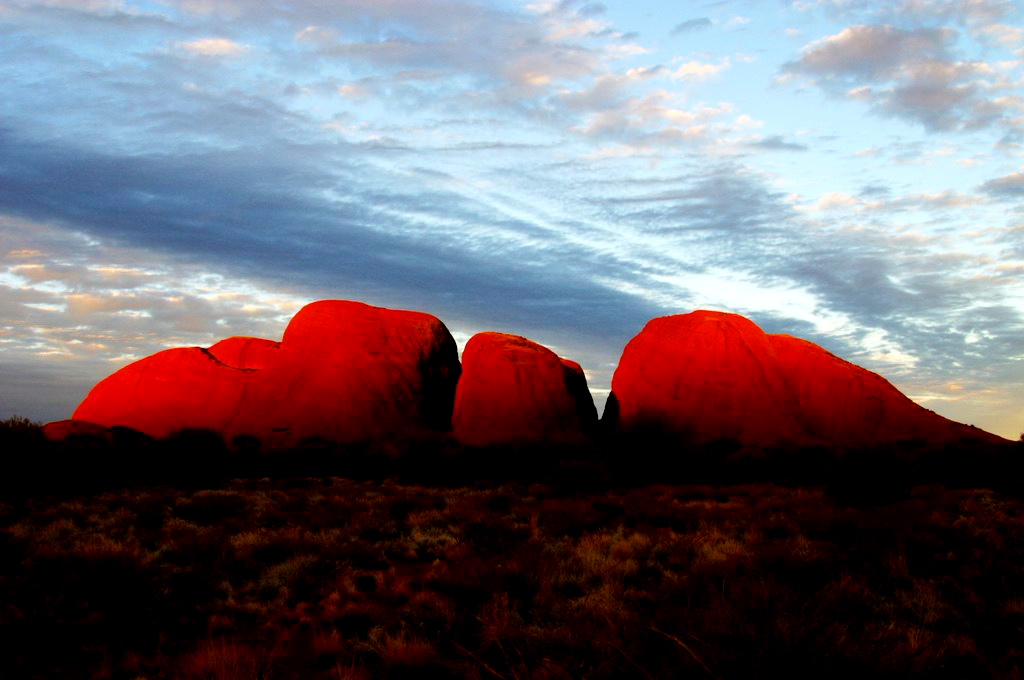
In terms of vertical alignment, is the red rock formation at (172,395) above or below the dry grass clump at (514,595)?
above

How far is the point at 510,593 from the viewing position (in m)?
8.80

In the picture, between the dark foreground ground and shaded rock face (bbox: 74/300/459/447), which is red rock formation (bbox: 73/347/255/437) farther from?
the dark foreground ground

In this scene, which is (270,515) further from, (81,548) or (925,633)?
(925,633)

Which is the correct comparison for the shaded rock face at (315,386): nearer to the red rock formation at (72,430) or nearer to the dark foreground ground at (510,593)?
the red rock formation at (72,430)

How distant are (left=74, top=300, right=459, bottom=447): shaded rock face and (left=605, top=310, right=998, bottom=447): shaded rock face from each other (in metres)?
13.9

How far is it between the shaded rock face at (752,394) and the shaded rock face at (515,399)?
3.86 m

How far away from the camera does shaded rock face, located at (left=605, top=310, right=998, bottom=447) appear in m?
42.6

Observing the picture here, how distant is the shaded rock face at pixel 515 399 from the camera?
44.1 m

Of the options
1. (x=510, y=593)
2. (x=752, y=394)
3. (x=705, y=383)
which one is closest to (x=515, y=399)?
(x=705, y=383)

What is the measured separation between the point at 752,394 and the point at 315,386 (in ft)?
92.8

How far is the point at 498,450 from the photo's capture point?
128 feet

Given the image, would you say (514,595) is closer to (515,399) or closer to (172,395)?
(515,399)

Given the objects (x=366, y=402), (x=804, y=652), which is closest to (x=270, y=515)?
(x=804, y=652)

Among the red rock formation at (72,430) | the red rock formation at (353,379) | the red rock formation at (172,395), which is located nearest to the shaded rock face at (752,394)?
the red rock formation at (353,379)
